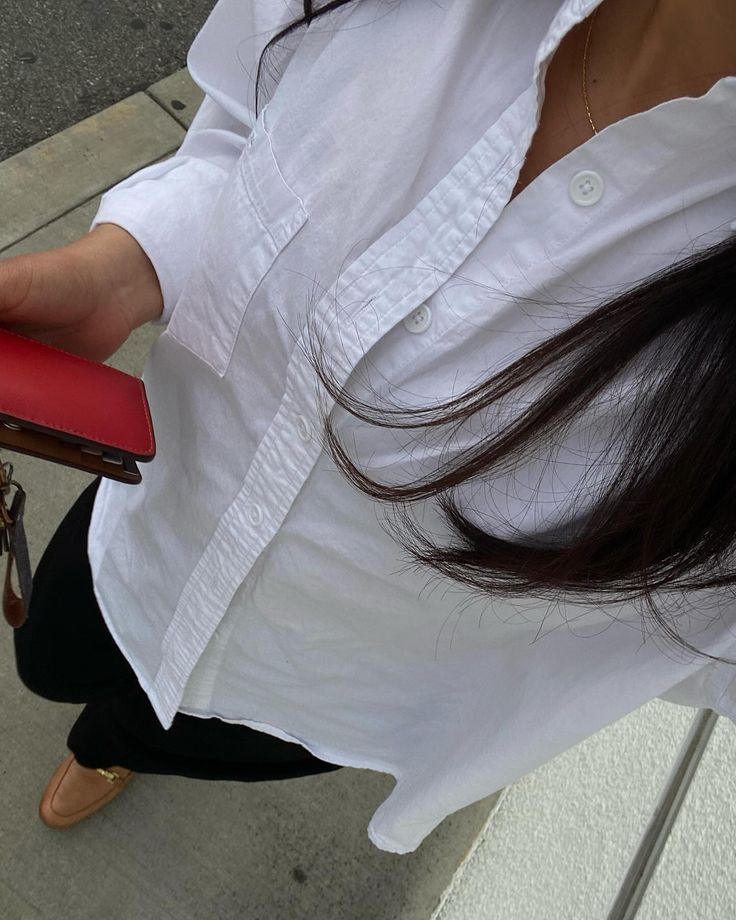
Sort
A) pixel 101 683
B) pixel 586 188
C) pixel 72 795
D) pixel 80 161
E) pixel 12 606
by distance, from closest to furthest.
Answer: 1. pixel 586 188
2. pixel 12 606
3. pixel 101 683
4. pixel 72 795
5. pixel 80 161

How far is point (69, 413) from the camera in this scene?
800 mm

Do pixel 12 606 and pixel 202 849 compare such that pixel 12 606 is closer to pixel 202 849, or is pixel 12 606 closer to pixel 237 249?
pixel 237 249

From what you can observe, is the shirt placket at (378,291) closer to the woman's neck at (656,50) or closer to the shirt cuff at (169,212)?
the woman's neck at (656,50)

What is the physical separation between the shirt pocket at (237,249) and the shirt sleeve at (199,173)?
80 millimetres

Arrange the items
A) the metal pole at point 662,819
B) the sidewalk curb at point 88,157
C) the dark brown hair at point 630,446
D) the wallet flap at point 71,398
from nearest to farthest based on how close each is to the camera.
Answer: the dark brown hair at point 630,446, the wallet flap at point 71,398, the metal pole at point 662,819, the sidewalk curb at point 88,157

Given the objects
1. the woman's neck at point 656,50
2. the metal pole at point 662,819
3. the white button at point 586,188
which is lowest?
the metal pole at point 662,819

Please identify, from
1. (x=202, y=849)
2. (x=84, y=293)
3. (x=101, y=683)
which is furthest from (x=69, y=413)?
(x=202, y=849)

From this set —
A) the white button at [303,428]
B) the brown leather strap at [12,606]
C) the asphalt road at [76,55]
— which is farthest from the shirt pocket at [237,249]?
the asphalt road at [76,55]

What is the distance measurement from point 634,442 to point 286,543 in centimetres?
35

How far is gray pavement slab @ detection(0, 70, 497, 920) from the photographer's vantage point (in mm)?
1645

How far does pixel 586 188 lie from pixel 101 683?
0.99 metres

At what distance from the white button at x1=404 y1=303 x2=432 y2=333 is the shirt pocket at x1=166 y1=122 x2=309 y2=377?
5.6 inches

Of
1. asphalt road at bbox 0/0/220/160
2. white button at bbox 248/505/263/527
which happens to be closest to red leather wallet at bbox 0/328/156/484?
white button at bbox 248/505/263/527

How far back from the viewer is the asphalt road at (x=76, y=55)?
2623 millimetres
